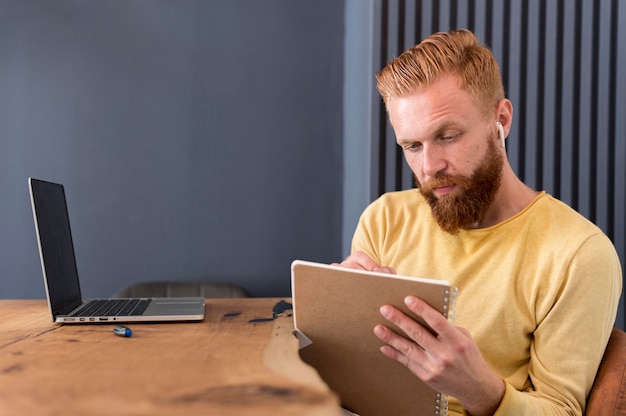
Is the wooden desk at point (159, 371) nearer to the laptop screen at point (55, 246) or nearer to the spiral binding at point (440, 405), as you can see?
the laptop screen at point (55, 246)

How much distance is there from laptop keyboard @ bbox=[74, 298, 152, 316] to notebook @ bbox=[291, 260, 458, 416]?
1.56 feet

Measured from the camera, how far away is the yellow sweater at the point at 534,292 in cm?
125

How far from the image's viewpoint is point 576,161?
2465mm

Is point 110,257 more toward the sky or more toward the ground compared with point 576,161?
more toward the ground

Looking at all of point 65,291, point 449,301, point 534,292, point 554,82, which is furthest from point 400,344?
point 554,82

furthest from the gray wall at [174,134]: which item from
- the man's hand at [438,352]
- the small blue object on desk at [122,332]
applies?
the man's hand at [438,352]

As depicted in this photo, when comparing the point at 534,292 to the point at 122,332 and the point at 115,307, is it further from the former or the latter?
the point at 115,307

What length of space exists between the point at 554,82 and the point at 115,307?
1848 millimetres

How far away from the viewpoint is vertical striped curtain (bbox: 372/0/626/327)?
242 centimetres

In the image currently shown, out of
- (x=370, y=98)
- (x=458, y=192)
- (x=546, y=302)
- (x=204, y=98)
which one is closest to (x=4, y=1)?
(x=204, y=98)

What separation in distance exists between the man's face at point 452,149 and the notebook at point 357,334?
0.46 meters

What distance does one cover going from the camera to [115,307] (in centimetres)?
153

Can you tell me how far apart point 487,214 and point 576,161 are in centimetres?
115

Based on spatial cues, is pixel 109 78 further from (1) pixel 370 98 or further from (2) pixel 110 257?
(1) pixel 370 98
